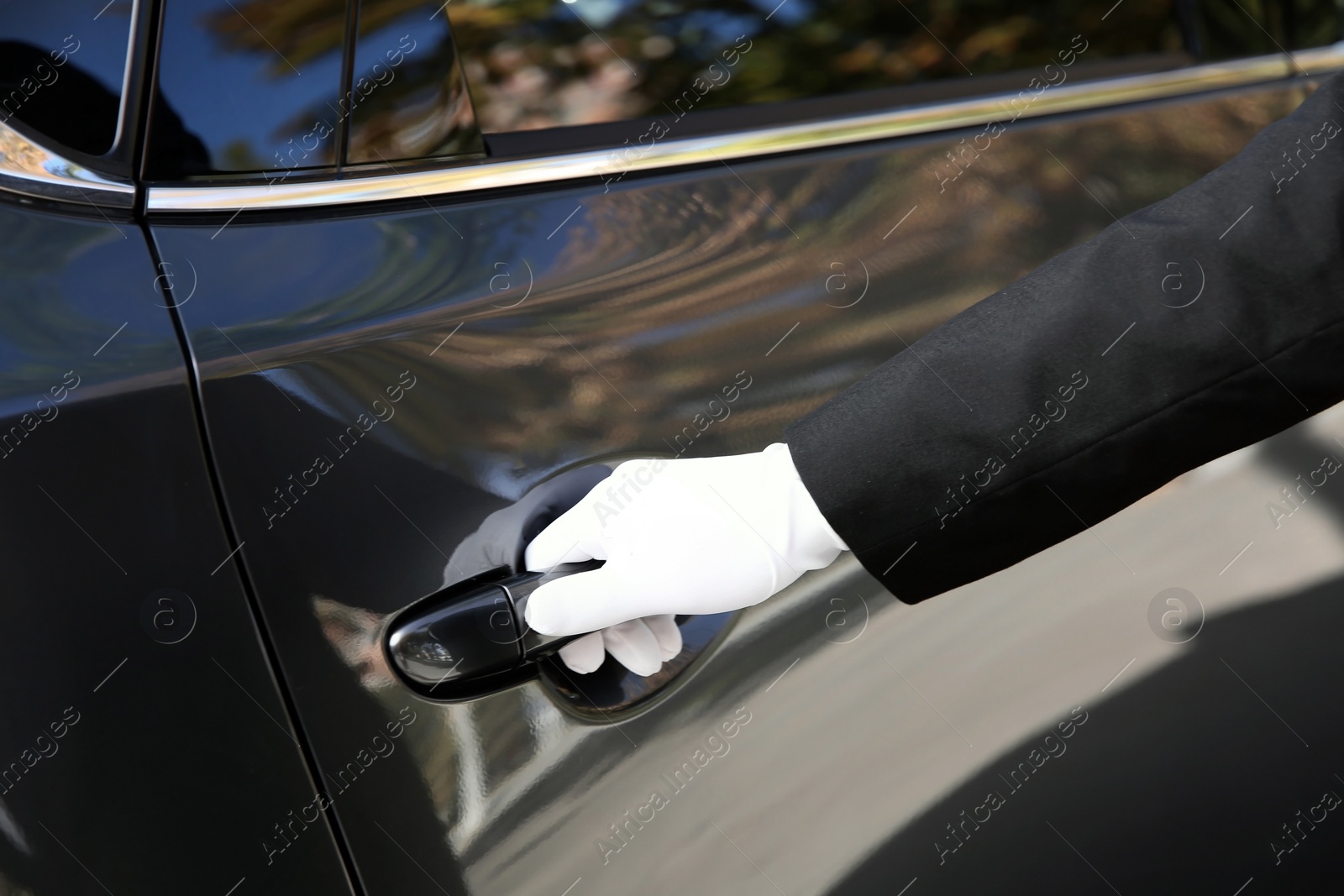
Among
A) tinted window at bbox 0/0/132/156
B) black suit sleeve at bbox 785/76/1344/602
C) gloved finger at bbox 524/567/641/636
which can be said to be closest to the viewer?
black suit sleeve at bbox 785/76/1344/602

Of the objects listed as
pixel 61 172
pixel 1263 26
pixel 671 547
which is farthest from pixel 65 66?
pixel 1263 26

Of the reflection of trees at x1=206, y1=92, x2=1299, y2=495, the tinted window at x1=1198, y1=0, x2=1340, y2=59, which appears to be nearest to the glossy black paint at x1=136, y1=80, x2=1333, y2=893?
the reflection of trees at x1=206, y1=92, x2=1299, y2=495

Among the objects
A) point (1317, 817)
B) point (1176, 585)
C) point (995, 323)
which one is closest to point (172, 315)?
point (995, 323)

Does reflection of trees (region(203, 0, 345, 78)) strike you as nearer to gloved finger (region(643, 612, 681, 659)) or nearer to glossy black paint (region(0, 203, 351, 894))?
glossy black paint (region(0, 203, 351, 894))

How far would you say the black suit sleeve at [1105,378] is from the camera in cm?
91

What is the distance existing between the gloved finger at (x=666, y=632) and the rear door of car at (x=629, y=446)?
2 cm

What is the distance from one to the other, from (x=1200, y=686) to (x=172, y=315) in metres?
1.13

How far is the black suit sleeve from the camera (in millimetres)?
909

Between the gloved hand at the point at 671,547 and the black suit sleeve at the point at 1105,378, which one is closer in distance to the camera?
the black suit sleeve at the point at 1105,378

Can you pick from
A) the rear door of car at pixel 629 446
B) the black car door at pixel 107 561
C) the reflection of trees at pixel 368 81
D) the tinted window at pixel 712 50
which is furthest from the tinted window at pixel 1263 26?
the black car door at pixel 107 561

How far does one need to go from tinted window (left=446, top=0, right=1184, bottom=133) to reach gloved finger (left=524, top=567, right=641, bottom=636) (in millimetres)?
521

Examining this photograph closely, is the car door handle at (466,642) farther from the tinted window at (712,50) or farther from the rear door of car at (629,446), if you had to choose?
the tinted window at (712,50)

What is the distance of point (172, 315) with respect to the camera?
3.40 ft

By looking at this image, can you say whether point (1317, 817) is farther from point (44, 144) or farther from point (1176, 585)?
point (44, 144)
